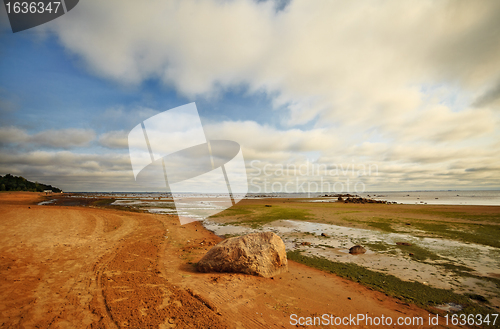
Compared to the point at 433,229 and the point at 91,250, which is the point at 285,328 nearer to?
the point at 91,250

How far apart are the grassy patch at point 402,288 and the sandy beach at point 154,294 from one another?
47 centimetres

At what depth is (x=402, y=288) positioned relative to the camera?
22.4 ft

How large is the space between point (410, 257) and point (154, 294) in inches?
455

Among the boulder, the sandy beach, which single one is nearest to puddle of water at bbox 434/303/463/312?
the sandy beach

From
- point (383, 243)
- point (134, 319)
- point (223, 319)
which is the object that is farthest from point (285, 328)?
point (383, 243)

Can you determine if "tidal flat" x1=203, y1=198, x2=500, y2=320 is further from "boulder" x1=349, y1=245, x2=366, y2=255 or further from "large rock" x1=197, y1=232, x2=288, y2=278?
"large rock" x1=197, y1=232, x2=288, y2=278

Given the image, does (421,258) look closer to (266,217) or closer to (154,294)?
(154,294)

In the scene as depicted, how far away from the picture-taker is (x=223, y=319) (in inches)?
195

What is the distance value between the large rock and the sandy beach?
0.36m

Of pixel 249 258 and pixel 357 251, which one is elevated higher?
pixel 249 258

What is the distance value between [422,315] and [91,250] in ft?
46.9

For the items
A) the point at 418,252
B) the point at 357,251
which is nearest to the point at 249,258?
the point at 357,251

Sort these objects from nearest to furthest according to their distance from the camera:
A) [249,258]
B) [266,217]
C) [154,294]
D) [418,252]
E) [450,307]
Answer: [450,307]
[154,294]
[249,258]
[418,252]
[266,217]

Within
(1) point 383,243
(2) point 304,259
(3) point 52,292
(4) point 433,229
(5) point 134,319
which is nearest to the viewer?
(5) point 134,319
